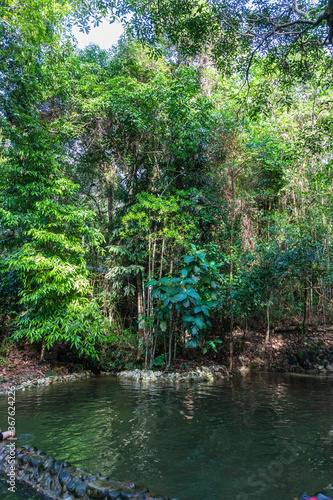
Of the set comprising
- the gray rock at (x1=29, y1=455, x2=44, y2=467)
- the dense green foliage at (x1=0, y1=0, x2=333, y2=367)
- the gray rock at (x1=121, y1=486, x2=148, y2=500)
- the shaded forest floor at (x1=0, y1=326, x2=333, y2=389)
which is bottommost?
the shaded forest floor at (x1=0, y1=326, x2=333, y2=389)

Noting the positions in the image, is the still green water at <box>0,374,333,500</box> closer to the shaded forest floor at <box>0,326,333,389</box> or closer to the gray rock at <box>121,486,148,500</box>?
the gray rock at <box>121,486,148,500</box>

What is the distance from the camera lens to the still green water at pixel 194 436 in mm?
2464

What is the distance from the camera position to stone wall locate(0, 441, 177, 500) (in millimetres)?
2133

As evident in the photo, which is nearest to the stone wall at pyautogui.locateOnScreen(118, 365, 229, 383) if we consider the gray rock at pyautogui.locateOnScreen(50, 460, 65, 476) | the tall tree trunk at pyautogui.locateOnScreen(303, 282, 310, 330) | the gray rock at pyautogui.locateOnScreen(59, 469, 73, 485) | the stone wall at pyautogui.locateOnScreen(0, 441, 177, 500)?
the tall tree trunk at pyautogui.locateOnScreen(303, 282, 310, 330)

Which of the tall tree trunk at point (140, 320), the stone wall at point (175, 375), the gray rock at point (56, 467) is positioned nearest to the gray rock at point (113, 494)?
the gray rock at point (56, 467)

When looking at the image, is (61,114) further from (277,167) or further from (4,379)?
(4,379)

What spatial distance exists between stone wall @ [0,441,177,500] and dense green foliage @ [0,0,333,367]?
12.1ft

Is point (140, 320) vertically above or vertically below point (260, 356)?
above

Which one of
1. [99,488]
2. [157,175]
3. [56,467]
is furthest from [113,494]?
[157,175]

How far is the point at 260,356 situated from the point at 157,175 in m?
6.14

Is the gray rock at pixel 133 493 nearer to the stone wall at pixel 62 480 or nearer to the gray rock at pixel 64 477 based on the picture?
the stone wall at pixel 62 480

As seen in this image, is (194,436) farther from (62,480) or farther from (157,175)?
(157,175)

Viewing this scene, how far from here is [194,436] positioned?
11.5 ft

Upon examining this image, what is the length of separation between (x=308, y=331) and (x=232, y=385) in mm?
4150
